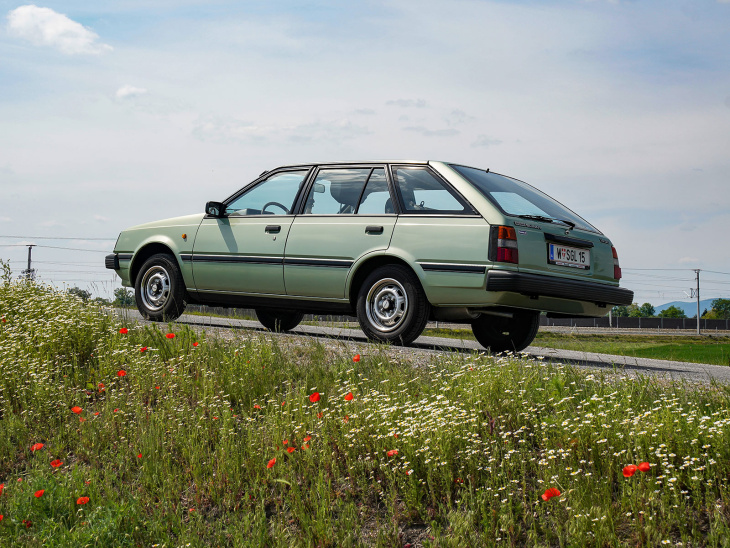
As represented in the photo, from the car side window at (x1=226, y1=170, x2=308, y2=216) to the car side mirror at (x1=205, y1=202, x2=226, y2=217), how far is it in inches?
3.1

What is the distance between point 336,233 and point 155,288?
287 cm

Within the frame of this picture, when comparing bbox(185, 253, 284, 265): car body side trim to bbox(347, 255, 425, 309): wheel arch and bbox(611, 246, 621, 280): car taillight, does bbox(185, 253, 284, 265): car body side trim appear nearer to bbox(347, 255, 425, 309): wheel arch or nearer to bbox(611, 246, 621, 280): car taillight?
bbox(347, 255, 425, 309): wheel arch

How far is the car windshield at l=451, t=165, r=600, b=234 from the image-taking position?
6.67 metres

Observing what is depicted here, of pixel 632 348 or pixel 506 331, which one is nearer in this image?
pixel 506 331

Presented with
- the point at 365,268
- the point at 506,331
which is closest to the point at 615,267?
the point at 506,331

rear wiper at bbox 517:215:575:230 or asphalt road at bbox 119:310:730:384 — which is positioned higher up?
rear wiper at bbox 517:215:575:230

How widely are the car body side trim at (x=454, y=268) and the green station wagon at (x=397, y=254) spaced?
0.03ft

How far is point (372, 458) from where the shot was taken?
4.09 m

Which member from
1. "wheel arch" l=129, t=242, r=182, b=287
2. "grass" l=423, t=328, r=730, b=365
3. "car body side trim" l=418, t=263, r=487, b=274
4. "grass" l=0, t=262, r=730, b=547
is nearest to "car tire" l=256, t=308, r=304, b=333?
"wheel arch" l=129, t=242, r=182, b=287

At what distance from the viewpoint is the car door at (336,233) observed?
23.0 ft

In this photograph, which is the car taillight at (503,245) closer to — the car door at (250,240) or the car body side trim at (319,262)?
the car body side trim at (319,262)

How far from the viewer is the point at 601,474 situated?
3641 mm

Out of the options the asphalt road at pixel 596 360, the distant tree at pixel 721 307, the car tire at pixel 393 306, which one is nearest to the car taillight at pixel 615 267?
the asphalt road at pixel 596 360

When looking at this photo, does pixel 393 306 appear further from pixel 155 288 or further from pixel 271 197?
pixel 155 288
